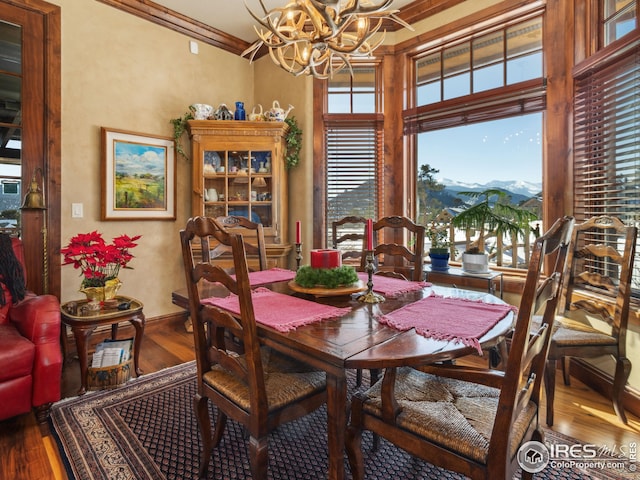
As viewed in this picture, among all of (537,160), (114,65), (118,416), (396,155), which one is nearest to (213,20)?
(114,65)

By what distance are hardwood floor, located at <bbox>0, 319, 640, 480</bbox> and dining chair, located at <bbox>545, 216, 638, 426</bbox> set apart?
0.29ft

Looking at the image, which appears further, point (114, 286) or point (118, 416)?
point (114, 286)

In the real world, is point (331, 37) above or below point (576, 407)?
above

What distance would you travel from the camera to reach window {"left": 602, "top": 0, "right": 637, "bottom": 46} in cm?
221

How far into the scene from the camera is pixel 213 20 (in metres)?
3.61

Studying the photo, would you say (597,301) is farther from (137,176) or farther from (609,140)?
(137,176)

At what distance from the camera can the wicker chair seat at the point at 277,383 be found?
1306 mm

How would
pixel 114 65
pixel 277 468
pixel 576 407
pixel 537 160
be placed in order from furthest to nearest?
pixel 114 65
pixel 537 160
pixel 576 407
pixel 277 468

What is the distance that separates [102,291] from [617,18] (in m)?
3.92

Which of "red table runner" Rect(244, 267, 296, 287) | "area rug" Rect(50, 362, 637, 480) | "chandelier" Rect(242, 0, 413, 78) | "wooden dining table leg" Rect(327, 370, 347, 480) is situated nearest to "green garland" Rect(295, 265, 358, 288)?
"red table runner" Rect(244, 267, 296, 287)

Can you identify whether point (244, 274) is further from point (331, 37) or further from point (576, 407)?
point (576, 407)

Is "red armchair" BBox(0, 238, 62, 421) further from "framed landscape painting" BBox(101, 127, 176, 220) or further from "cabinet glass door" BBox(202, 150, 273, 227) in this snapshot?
"cabinet glass door" BBox(202, 150, 273, 227)

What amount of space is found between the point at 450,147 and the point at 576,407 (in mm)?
2274

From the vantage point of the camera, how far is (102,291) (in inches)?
96.0
